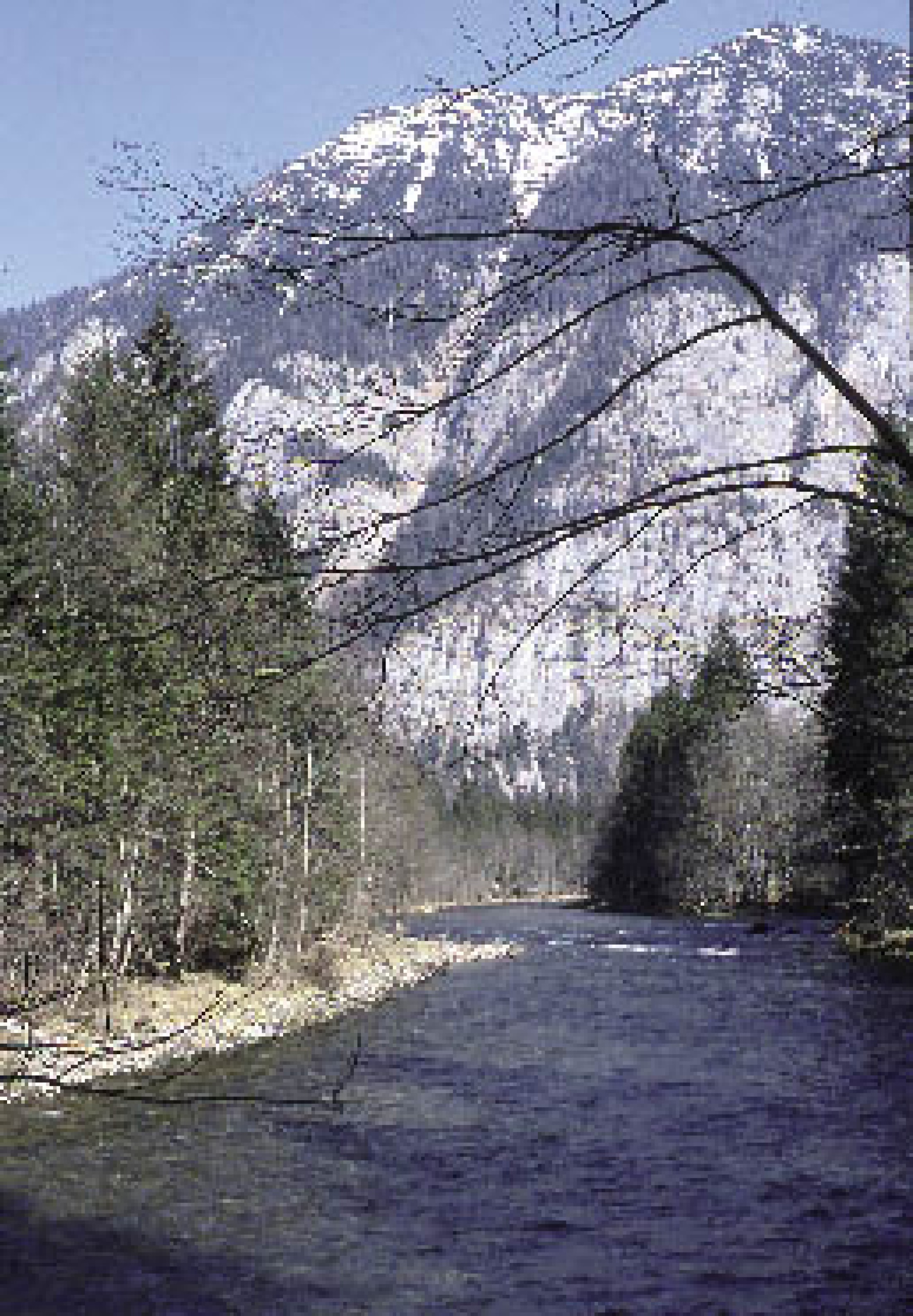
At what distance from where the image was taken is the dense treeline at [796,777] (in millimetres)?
5488

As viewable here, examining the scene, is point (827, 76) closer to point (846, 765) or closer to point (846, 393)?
point (846, 393)

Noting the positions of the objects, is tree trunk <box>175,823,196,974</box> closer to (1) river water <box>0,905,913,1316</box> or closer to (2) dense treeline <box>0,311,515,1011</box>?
(2) dense treeline <box>0,311,515,1011</box>

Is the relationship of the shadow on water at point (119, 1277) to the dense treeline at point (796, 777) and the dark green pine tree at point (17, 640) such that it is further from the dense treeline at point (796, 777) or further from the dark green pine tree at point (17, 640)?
the dense treeline at point (796, 777)

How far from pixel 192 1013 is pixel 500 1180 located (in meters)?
11.4

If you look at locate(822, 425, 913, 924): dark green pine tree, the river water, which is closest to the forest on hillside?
the river water

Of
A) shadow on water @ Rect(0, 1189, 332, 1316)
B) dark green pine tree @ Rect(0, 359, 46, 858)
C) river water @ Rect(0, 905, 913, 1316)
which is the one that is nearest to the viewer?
shadow on water @ Rect(0, 1189, 332, 1316)

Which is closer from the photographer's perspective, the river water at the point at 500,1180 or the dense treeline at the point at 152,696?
the dense treeline at the point at 152,696

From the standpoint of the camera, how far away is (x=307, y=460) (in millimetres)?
3787

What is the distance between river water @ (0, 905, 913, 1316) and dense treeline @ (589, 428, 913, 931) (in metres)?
3.21

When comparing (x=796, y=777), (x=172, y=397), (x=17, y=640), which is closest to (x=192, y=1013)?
(x=17, y=640)

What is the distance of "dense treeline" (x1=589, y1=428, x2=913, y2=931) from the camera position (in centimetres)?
549

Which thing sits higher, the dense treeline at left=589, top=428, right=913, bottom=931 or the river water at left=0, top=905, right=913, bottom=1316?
the dense treeline at left=589, top=428, right=913, bottom=931

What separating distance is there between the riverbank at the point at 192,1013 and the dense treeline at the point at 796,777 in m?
8.83

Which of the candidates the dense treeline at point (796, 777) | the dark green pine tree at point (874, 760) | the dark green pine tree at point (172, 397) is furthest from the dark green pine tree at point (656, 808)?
the dark green pine tree at point (172, 397)
